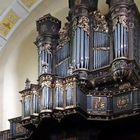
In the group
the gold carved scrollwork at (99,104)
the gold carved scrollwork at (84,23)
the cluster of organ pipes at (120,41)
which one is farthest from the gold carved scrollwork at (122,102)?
the gold carved scrollwork at (84,23)

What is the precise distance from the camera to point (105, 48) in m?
16.9

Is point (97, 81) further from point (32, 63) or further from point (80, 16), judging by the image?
point (32, 63)

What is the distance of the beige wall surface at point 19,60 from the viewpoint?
20.0 metres

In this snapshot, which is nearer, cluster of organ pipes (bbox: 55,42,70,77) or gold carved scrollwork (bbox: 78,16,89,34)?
gold carved scrollwork (bbox: 78,16,89,34)

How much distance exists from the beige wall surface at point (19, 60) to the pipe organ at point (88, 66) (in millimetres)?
1921

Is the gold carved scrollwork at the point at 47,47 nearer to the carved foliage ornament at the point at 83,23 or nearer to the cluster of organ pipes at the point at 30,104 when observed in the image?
the carved foliage ornament at the point at 83,23

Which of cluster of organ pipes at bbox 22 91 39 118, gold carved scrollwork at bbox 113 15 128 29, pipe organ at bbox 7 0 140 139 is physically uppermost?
gold carved scrollwork at bbox 113 15 128 29

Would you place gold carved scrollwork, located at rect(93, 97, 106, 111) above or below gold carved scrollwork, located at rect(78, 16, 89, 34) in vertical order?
below

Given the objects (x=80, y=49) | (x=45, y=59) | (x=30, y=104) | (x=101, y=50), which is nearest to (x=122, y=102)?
(x=101, y=50)

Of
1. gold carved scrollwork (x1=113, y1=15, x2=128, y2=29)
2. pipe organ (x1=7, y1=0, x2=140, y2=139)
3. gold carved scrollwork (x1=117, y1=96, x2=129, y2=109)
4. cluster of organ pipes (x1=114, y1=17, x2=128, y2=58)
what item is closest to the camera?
gold carved scrollwork (x1=117, y1=96, x2=129, y2=109)

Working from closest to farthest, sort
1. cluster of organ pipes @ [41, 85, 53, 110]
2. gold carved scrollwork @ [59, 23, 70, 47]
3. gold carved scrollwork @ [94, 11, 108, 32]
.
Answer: cluster of organ pipes @ [41, 85, 53, 110] < gold carved scrollwork @ [94, 11, 108, 32] < gold carved scrollwork @ [59, 23, 70, 47]

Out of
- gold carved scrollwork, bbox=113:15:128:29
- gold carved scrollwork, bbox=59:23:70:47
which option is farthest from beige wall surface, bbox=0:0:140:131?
gold carved scrollwork, bbox=113:15:128:29

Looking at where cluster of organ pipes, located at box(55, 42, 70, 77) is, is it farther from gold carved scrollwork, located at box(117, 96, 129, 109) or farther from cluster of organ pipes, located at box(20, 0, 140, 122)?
gold carved scrollwork, located at box(117, 96, 129, 109)

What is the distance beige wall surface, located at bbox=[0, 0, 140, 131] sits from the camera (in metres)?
20.0
